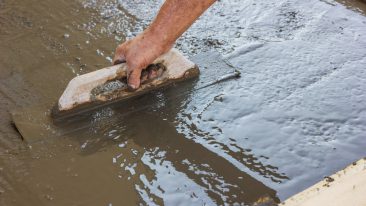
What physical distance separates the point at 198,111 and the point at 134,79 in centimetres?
46

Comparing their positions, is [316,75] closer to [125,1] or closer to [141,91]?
[141,91]

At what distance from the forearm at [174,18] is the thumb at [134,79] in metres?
0.24

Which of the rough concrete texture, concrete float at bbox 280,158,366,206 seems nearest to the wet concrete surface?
the rough concrete texture

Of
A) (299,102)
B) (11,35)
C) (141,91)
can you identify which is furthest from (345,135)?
(11,35)

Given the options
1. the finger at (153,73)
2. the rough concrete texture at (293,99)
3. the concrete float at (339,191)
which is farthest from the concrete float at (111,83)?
the concrete float at (339,191)

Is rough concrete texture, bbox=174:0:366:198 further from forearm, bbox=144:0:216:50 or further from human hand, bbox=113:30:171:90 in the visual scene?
forearm, bbox=144:0:216:50

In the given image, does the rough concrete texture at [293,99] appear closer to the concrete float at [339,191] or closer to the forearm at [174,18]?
the concrete float at [339,191]

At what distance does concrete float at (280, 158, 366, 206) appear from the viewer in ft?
5.69

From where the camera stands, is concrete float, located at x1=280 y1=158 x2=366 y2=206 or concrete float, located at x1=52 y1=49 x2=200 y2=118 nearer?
concrete float, located at x1=280 y1=158 x2=366 y2=206

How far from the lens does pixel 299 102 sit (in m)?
2.61

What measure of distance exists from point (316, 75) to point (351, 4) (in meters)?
1.31

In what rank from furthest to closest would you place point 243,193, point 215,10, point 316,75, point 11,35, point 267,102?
1. point 215,10
2. point 11,35
3. point 316,75
4. point 267,102
5. point 243,193

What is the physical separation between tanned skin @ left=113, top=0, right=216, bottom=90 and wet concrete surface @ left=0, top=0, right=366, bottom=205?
0.96 ft

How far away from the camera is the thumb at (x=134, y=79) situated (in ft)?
8.05
